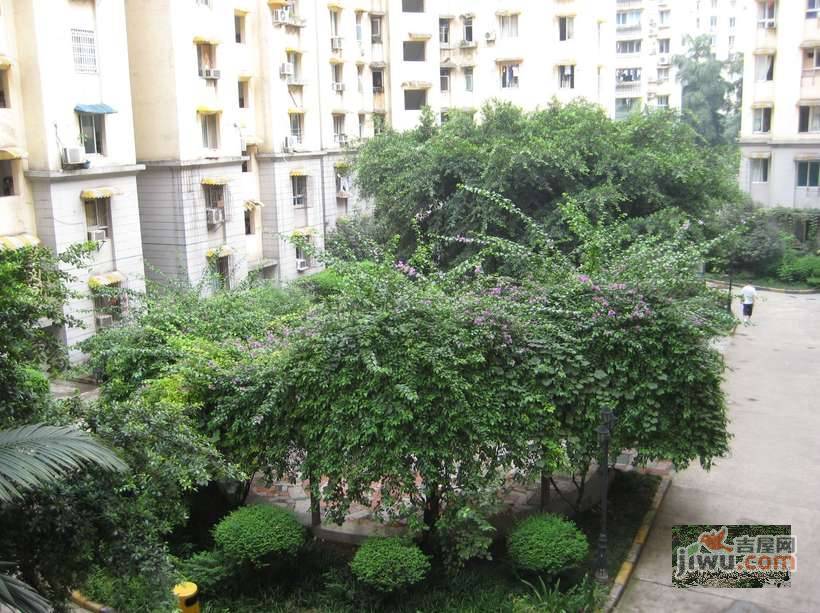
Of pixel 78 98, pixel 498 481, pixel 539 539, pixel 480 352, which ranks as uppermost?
pixel 78 98

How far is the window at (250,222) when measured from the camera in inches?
1228

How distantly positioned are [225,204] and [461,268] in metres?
16.9

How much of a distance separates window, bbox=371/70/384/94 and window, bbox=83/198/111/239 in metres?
16.6

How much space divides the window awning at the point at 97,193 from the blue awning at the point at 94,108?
1.98 meters

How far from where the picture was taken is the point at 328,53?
Result: 111 ft

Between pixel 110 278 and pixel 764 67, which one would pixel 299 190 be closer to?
pixel 110 278

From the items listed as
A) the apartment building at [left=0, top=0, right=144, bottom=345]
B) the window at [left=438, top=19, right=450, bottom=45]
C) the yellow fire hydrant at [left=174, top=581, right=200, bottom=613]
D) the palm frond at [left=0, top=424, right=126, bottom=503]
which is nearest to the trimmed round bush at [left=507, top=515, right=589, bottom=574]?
the yellow fire hydrant at [left=174, top=581, right=200, bottom=613]

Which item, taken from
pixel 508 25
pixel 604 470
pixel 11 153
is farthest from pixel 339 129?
pixel 604 470

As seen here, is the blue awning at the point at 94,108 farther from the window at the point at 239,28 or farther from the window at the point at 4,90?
the window at the point at 239,28

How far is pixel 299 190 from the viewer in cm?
3300

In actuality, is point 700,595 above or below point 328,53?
below

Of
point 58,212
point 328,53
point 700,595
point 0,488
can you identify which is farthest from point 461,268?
point 328,53

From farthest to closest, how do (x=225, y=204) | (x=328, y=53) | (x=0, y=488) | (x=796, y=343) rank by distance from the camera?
(x=328, y=53) < (x=225, y=204) < (x=796, y=343) < (x=0, y=488)

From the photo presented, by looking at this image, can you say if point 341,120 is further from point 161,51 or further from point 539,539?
point 539,539
